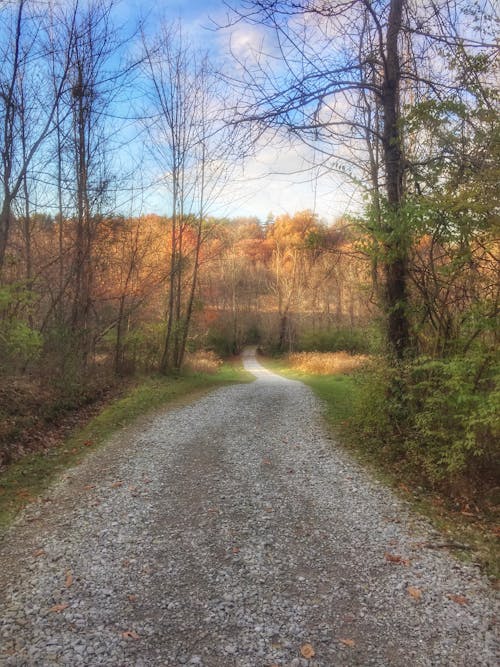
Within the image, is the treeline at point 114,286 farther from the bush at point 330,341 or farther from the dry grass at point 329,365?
the bush at point 330,341

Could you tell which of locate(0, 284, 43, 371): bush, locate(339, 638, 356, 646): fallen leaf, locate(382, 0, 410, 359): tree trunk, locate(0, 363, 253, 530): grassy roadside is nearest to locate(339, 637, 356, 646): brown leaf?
locate(339, 638, 356, 646): fallen leaf

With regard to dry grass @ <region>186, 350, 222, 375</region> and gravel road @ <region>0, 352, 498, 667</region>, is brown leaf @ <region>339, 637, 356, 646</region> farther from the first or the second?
dry grass @ <region>186, 350, 222, 375</region>

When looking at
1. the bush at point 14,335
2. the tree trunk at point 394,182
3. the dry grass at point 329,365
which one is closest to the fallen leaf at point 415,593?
the tree trunk at point 394,182

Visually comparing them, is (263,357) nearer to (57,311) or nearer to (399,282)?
(57,311)

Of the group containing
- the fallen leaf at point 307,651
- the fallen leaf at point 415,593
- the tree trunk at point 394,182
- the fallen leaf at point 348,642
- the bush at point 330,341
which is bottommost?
the fallen leaf at point 415,593

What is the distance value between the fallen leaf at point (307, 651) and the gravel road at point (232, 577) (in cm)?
1

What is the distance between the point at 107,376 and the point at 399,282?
31.9 feet

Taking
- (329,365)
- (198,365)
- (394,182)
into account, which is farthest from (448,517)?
(329,365)

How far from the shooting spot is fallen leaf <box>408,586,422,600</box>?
11.5 ft

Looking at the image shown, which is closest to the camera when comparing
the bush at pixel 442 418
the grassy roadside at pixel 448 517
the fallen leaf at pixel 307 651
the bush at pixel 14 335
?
the fallen leaf at pixel 307 651

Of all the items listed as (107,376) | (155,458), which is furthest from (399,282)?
(107,376)

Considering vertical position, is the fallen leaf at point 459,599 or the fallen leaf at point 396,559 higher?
the fallen leaf at point 459,599

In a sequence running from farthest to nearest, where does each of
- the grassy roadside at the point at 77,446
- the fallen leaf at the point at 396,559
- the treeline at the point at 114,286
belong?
1. the treeline at the point at 114,286
2. the grassy roadside at the point at 77,446
3. the fallen leaf at the point at 396,559

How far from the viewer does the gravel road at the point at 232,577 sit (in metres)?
2.95
